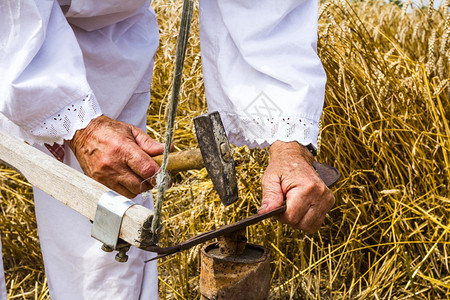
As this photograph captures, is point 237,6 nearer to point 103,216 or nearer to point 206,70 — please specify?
point 206,70

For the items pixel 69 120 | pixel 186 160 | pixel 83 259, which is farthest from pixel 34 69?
pixel 83 259

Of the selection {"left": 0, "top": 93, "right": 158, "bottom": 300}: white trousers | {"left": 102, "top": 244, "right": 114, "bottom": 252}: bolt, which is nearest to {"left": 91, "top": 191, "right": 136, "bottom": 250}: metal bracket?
{"left": 102, "top": 244, "right": 114, "bottom": 252}: bolt

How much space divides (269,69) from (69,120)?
0.47 metres

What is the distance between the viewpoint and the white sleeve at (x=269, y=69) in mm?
1240

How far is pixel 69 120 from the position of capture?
44.9 inches

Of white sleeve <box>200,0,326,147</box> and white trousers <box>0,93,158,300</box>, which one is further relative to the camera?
white trousers <box>0,93,158,300</box>

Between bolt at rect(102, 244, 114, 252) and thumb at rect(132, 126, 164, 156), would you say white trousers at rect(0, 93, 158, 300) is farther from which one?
bolt at rect(102, 244, 114, 252)

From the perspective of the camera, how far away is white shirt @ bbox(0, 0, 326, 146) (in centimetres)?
113

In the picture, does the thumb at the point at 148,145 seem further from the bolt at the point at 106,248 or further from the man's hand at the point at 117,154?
the bolt at the point at 106,248

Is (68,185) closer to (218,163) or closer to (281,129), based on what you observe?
(218,163)

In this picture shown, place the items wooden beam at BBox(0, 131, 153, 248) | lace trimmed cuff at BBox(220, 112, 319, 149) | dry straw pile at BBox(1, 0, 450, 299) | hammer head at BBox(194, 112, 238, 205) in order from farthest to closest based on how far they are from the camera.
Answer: dry straw pile at BBox(1, 0, 450, 299)
lace trimmed cuff at BBox(220, 112, 319, 149)
hammer head at BBox(194, 112, 238, 205)
wooden beam at BBox(0, 131, 153, 248)

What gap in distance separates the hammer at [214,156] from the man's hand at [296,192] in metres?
0.09

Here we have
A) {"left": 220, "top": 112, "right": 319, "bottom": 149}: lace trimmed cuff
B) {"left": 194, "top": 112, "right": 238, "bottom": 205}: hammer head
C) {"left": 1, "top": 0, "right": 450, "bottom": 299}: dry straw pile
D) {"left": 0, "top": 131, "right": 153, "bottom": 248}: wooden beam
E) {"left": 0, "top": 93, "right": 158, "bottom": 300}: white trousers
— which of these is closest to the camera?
{"left": 0, "top": 131, "right": 153, "bottom": 248}: wooden beam

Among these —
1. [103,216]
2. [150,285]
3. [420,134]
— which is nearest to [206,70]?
[103,216]
